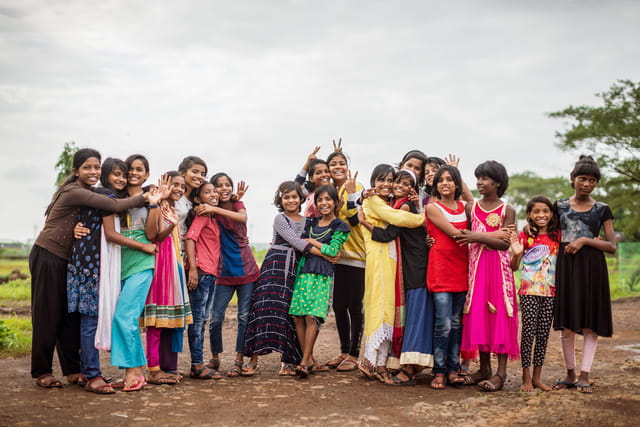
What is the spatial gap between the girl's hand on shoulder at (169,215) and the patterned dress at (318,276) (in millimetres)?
1252

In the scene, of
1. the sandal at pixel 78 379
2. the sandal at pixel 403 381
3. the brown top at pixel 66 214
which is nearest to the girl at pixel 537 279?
the sandal at pixel 403 381

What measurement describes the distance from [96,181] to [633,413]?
15.1 feet

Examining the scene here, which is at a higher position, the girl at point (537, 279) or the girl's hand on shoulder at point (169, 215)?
the girl's hand on shoulder at point (169, 215)

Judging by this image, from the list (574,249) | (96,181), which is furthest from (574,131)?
(96,181)

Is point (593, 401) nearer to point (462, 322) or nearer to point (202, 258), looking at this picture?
point (462, 322)

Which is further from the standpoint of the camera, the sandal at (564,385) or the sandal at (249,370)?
the sandal at (249,370)

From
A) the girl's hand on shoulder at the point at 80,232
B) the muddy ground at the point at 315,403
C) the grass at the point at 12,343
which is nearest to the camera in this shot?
the muddy ground at the point at 315,403

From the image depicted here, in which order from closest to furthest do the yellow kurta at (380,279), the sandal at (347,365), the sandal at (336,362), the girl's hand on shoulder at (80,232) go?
the girl's hand on shoulder at (80,232)
the yellow kurta at (380,279)
the sandal at (347,365)
the sandal at (336,362)

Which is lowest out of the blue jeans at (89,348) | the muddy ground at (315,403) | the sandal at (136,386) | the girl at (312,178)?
the muddy ground at (315,403)

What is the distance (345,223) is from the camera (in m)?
5.63

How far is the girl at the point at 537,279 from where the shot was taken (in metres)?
5.03

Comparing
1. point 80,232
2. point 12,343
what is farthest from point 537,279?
point 12,343

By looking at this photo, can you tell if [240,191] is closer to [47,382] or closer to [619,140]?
[47,382]

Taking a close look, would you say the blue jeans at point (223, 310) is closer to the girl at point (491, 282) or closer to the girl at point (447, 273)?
the girl at point (447, 273)
